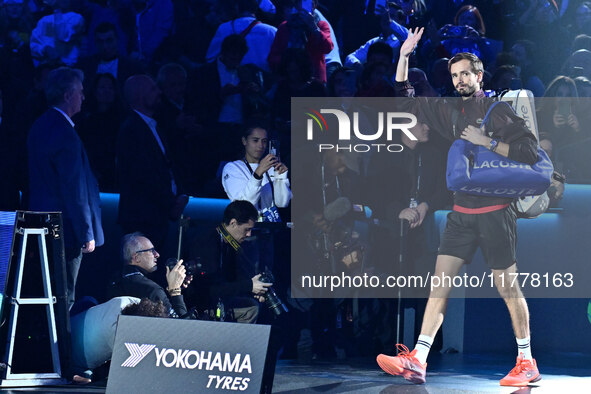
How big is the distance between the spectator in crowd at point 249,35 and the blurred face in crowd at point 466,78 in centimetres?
153

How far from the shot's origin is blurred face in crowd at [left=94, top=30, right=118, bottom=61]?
689 centimetres

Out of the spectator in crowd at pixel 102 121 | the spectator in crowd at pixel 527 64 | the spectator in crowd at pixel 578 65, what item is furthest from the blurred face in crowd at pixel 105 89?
the spectator in crowd at pixel 578 65

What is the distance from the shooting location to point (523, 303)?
5.96 m

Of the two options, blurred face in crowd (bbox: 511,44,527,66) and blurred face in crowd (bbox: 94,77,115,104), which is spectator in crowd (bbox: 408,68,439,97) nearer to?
blurred face in crowd (bbox: 511,44,527,66)

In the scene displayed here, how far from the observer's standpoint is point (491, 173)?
600 centimetres

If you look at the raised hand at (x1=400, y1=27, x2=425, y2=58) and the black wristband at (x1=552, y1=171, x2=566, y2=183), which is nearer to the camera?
the raised hand at (x1=400, y1=27, x2=425, y2=58)

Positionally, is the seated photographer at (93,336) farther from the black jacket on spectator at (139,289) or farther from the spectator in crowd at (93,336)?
the black jacket on spectator at (139,289)

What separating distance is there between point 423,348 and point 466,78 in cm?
180

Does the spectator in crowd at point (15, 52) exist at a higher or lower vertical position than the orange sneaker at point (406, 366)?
higher

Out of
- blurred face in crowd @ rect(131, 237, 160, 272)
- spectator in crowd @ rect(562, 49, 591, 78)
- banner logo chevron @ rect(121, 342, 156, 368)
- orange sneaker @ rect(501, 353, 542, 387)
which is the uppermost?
spectator in crowd @ rect(562, 49, 591, 78)

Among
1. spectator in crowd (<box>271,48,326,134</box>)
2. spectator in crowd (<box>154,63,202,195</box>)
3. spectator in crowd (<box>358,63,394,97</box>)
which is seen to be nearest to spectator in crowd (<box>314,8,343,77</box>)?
spectator in crowd (<box>271,48,326,134</box>)

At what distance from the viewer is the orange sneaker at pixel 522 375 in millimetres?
5738

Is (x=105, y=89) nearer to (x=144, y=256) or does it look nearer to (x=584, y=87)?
(x=144, y=256)

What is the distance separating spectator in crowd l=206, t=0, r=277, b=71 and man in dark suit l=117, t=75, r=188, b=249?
2.68ft
